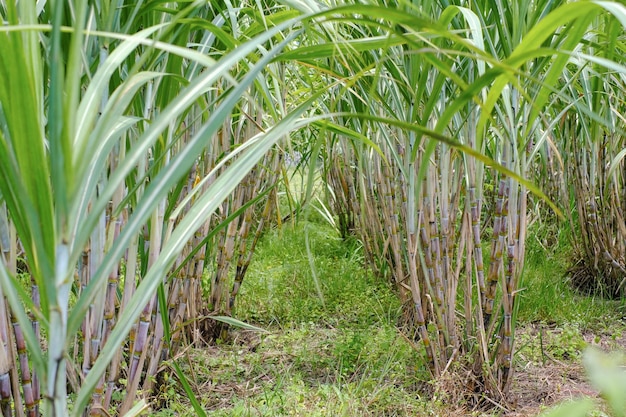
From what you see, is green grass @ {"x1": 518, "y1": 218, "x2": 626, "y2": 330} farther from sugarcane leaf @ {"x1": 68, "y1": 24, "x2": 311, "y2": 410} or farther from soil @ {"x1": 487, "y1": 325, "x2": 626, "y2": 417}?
sugarcane leaf @ {"x1": 68, "y1": 24, "x2": 311, "y2": 410}

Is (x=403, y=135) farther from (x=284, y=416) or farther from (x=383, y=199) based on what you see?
(x=284, y=416)

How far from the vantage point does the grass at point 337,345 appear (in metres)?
1.40

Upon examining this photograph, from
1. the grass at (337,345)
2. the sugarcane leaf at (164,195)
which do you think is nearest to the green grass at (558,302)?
the grass at (337,345)

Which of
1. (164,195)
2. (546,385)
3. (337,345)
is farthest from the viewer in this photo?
(337,345)

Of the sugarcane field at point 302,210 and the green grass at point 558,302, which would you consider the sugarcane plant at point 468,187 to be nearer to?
the sugarcane field at point 302,210

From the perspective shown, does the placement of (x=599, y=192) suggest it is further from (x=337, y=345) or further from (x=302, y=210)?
(x=302, y=210)

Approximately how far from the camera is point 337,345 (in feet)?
5.53

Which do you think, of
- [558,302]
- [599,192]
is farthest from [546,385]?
[599,192]

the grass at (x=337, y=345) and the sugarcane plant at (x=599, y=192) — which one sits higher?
the sugarcane plant at (x=599, y=192)

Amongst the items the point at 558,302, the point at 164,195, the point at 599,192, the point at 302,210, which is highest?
the point at 164,195

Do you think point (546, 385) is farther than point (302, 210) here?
Yes

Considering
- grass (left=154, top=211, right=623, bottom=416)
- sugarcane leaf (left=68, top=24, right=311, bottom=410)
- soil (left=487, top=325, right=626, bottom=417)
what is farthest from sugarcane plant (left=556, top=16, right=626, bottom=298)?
sugarcane leaf (left=68, top=24, right=311, bottom=410)

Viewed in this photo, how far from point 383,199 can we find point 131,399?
98 cm

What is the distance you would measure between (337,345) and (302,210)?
1.54 feet
